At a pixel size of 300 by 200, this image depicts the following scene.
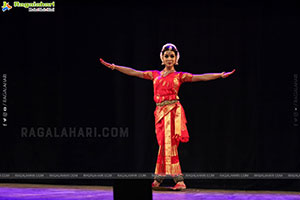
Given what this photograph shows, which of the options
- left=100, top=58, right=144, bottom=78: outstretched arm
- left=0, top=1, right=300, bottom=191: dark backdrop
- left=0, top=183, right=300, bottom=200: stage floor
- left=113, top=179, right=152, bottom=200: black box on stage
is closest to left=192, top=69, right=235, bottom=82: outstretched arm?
left=0, top=1, right=300, bottom=191: dark backdrop

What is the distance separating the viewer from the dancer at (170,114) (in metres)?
4.72

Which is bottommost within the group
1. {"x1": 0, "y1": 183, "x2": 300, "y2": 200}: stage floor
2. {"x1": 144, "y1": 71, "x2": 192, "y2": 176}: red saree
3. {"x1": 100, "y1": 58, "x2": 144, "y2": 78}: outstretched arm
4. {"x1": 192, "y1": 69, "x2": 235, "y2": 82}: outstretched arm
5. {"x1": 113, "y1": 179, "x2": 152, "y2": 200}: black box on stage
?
{"x1": 0, "y1": 183, "x2": 300, "y2": 200}: stage floor

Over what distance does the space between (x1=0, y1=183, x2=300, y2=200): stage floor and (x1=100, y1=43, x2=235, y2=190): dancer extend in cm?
25

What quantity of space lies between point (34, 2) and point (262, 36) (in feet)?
8.92

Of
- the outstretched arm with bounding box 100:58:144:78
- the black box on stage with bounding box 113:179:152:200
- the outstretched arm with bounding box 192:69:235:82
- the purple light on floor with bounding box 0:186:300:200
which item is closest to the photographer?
the black box on stage with bounding box 113:179:152:200

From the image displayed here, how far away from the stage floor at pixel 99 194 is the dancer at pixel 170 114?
0.82 ft

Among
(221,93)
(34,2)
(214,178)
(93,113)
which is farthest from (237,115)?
(34,2)

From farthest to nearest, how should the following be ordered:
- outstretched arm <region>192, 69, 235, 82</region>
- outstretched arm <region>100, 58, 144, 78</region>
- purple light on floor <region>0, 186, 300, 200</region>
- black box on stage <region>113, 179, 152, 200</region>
Result: outstretched arm <region>100, 58, 144, 78</region>
outstretched arm <region>192, 69, 235, 82</region>
purple light on floor <region>0, 186, 300, 200</region>
black box on stage <region>113, 179, 152, 200</region>

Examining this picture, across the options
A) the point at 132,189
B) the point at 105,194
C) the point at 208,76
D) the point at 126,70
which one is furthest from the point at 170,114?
the point at 132,189

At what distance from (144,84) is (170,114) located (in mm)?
628

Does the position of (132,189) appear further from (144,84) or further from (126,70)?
(144,84)

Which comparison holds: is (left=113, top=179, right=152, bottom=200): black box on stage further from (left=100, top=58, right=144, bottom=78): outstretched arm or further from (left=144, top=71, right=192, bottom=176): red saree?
(left=100, top=58, right=144, bottom=78): outstretched arm

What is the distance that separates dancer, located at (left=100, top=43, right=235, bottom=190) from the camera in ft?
15.5

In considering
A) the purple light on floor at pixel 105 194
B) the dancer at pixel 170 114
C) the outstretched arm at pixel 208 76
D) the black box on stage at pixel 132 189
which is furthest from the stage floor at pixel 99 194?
the black box on stage at pixel 132 189
